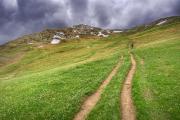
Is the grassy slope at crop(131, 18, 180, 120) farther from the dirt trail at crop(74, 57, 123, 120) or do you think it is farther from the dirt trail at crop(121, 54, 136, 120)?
the dirt trail at crop(74, 57, 123, 120)

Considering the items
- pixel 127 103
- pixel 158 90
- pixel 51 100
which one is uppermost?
pixel 51 100

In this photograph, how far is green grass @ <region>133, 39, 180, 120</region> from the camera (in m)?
26.8

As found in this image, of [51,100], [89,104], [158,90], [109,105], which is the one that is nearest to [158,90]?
[158,90]

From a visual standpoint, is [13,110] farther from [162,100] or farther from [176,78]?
[176,78]

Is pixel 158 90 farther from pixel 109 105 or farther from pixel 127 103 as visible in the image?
pixel 109 105

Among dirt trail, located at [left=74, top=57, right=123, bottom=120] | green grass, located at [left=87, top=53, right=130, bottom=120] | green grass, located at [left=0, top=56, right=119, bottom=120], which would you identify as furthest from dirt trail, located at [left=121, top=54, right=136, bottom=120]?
green grass, located at [left=0, top=56, right=119, bottom=120]

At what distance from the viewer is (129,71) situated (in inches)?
2040

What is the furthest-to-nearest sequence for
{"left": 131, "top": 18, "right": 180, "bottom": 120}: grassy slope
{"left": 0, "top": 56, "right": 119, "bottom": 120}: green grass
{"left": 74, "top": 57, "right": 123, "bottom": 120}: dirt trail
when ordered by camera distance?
{"left": 0, "top": 56, "right": 119, "bottom": 120}: green grass
{"left": 74, "top": 57, "right": 123, "bottom": 120}: dirt trail
{"left": 131, "top": 18, "right": 180, "bottom": 120}: grassy slope

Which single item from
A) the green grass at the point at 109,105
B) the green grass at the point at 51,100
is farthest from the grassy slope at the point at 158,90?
the green grass at the point at 51,100

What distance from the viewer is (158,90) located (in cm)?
3525

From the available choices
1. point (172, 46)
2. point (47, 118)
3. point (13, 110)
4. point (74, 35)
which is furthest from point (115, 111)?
point (74, 35)

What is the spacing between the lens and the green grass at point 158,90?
2677 cm

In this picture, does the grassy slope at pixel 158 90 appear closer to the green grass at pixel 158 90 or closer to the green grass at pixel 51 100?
the green grass at pixel 158 90

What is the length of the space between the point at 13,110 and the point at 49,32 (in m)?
159
